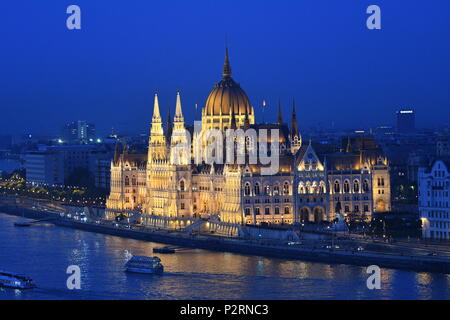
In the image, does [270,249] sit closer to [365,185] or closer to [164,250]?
[164,250]

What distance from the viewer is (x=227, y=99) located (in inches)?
3157

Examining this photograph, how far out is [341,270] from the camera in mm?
58750

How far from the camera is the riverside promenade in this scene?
5803 cm

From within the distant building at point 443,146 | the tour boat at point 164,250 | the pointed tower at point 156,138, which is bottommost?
the tour boat at point 164,250

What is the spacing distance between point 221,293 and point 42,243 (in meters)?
20.5

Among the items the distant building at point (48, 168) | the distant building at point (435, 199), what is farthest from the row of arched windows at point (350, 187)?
the distant building at point (48, 168)

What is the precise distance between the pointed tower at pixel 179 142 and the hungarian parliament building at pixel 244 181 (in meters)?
0.06

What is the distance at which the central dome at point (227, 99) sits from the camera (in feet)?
263

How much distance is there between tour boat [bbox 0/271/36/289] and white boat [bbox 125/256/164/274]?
221 inches

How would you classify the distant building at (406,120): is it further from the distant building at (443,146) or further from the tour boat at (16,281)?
the tour boat at (16,281)

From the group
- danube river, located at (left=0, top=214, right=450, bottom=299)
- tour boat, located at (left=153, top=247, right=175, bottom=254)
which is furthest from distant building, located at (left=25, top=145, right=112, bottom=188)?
tour boat, located at (left=153, top=247, right=175, bottom=254)

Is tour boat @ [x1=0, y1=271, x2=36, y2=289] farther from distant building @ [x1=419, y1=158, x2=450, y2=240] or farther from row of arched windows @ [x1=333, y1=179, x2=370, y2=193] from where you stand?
row of arched windows @ [x1=333, y1=179, x2=370, y2=193]

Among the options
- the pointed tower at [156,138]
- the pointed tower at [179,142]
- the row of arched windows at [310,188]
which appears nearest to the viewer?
the row of arched windows at [310,188]

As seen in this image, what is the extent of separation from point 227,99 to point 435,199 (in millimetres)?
19835
